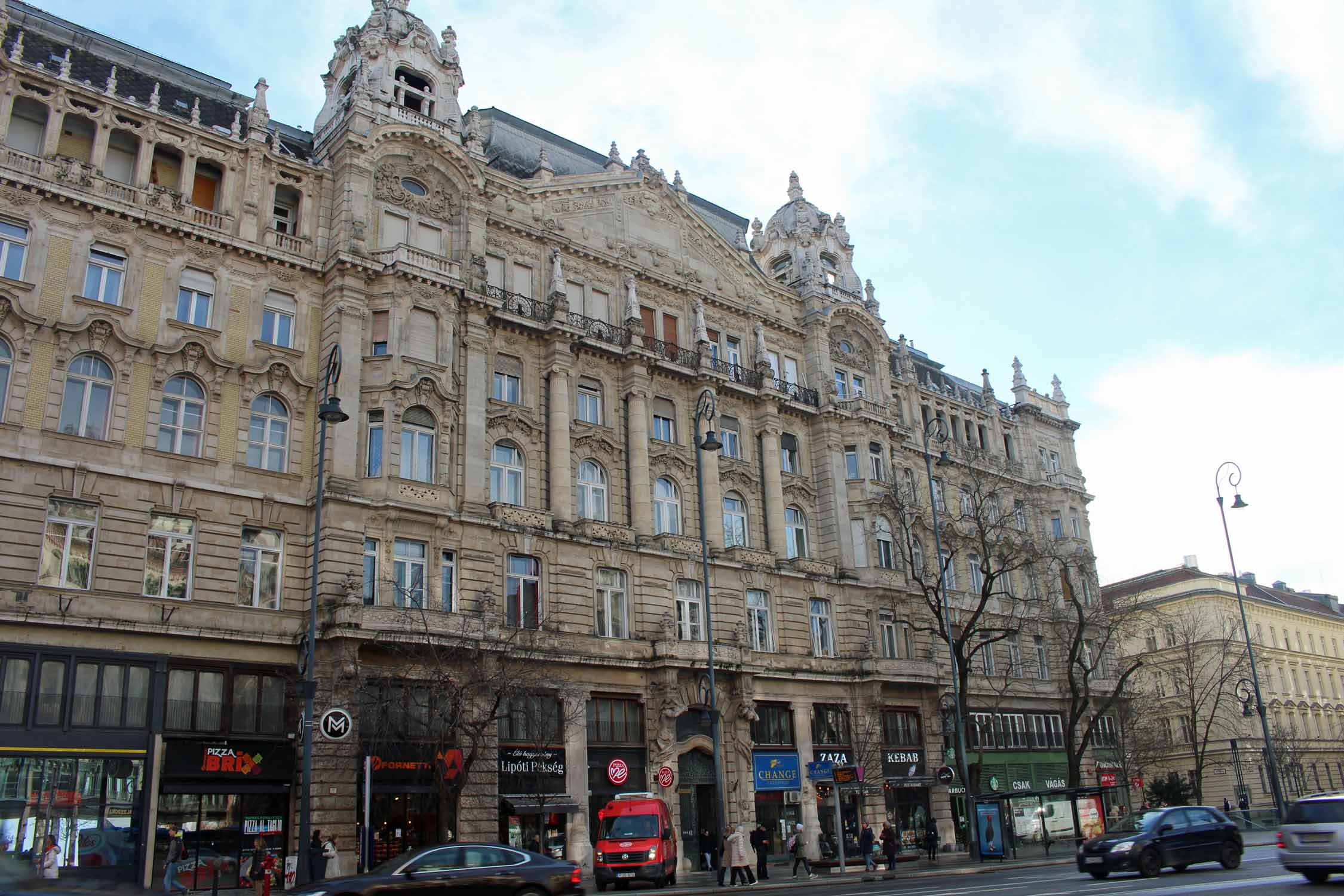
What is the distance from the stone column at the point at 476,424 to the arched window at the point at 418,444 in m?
1.26

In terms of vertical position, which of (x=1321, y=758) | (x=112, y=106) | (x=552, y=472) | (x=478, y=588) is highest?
A: (x=112, y=106)

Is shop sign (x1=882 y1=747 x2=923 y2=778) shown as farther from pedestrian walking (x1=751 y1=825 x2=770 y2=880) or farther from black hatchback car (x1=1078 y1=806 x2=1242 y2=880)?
black hatchback car (x1=1078 y1=806 x2=1242 y2=880)

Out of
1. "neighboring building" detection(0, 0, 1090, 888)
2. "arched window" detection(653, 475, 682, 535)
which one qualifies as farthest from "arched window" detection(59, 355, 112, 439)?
"arched window" detection(653, 475, 682, 535)

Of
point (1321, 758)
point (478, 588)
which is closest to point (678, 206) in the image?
point (478, 588)

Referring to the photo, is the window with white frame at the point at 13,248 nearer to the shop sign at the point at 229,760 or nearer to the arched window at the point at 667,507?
the shop sign at the point at 229,760

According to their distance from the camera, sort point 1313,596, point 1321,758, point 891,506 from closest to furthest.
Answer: point 891,506 → point 1321,758 → point 1313,596

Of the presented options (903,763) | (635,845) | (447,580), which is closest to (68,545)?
(447,580)

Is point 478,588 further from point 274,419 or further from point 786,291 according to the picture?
point 786,291

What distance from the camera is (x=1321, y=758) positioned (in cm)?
8119

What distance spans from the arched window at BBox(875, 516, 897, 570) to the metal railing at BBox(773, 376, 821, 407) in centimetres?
638

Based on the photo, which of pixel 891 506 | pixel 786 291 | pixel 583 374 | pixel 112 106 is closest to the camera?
pixel 112 106

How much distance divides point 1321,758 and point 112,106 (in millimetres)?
87909

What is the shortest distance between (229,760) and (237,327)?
13510mm

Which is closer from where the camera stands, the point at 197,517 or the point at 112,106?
the point at 197,517
